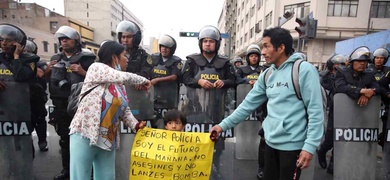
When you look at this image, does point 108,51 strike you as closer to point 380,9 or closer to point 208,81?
point 208,81

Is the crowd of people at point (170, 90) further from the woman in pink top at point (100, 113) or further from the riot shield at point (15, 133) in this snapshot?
the riot shield at point (15, 133)

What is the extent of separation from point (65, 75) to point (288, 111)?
9.29 feet

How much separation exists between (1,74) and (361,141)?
4460 millimetres

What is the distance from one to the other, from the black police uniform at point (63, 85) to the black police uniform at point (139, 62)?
1.72 ft

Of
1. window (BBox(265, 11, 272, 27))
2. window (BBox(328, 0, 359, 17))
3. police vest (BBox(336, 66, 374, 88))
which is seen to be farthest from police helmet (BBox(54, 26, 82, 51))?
window (BBox(265, 11, 272, 27))

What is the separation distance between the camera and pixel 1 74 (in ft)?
9.96

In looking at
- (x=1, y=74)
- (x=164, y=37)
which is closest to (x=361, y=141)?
(x=164, y=37)

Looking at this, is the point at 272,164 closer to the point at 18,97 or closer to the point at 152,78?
the point at 152,78

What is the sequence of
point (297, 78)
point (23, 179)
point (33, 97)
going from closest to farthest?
point (297, 78) → point (23, 179) → point (33, 97)

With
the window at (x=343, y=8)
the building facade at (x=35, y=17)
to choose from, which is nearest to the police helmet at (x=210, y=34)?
the window at (x=343, y=8)

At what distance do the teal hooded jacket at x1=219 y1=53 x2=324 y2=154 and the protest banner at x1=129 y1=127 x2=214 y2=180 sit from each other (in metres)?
Result: 0.59

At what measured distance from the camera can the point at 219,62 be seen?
353cm

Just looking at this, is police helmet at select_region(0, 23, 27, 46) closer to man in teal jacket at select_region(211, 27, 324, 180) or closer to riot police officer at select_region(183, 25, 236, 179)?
riot police officer at select_region(183, 25, 236, 179)

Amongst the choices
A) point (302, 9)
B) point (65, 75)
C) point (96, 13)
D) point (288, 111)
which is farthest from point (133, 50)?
point (96, 13)
